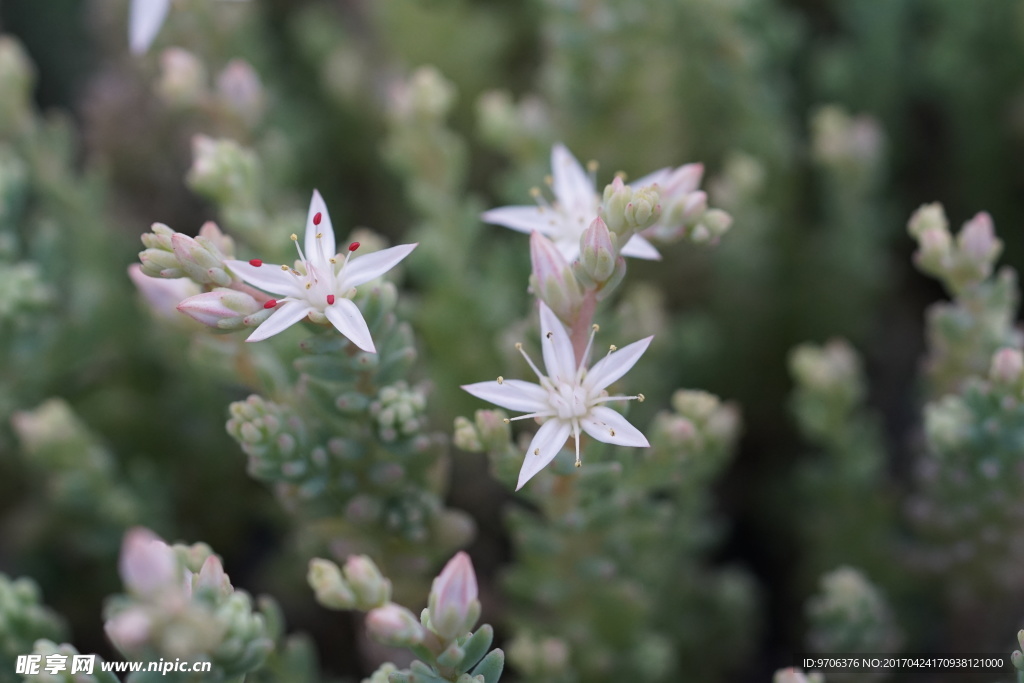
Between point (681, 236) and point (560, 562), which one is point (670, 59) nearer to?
point (681, 236)

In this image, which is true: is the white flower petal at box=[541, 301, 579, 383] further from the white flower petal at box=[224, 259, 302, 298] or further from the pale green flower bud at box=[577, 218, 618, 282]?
the white flower petal at box=[224, 259, 302, 298]

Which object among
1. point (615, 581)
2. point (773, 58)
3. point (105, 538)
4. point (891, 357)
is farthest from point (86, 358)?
point (891, 357)

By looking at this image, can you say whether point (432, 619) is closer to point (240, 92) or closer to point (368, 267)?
point (368, 267)

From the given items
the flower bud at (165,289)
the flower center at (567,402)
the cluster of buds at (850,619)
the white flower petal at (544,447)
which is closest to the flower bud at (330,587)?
the white flower petal at (544,447)

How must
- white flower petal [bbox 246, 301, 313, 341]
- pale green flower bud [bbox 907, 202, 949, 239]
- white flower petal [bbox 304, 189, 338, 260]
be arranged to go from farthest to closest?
pale green flower bud [bbox 907, 202, 949, 239] → white flower petal [bbox 304, 189, 338, 260] → white flower petal [bbox 246, 301, 313, 341]

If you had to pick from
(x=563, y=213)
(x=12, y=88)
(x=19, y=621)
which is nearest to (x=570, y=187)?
(x=563, y=213)

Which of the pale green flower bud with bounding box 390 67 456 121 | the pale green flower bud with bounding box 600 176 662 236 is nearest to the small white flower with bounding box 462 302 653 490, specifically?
the pale green flower bud with bounding box 600 176 662 236

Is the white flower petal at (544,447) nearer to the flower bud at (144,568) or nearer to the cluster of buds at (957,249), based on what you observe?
the flower bud at (144,568)
